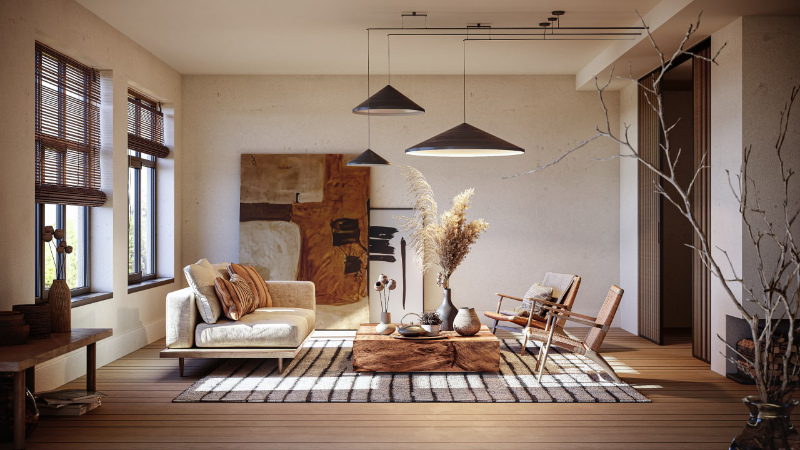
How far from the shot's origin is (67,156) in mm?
6078

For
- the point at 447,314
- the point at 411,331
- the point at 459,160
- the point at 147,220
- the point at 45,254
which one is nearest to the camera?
the point at 45,254

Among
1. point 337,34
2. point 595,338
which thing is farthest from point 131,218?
point 595,338

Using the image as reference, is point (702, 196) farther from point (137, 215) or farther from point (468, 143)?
point (137, 215)

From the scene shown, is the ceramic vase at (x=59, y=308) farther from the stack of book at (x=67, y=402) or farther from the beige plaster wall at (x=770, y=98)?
the beige plaster wall at (x=770, y=98)

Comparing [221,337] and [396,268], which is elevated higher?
[396,268]

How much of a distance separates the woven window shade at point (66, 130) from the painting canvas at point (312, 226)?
2477 mm

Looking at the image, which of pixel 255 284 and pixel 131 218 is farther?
pixel 131 218

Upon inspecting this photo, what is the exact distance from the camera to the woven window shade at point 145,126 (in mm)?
7488

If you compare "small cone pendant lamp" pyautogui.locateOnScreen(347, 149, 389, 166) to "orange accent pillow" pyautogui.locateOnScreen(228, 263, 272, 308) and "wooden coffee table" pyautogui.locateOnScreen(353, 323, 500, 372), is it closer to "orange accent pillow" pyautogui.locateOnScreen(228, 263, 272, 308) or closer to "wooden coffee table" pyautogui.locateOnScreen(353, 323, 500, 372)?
"orange accent pillow" pyautogui.locateOnScreen(228, 263, 272, 308)

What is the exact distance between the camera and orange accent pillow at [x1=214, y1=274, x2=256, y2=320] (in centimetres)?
598

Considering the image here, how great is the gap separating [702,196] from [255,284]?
4356mm

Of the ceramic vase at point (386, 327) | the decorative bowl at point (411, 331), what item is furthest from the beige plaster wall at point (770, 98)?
the ceramic vase at point (386, 327)

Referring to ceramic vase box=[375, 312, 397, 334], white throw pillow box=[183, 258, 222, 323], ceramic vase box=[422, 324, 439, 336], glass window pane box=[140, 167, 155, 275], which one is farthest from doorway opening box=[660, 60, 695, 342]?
glass window pane box=[140, 167, 155, 275]

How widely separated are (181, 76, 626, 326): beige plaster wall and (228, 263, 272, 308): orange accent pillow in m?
2.13
